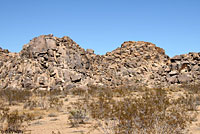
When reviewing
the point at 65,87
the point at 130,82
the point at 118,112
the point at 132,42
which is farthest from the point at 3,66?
the point at 118,112

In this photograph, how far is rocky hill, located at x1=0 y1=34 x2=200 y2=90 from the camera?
106ft

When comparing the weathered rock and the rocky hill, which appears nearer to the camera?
the rocky hill

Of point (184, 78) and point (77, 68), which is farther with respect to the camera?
point (77, 68)

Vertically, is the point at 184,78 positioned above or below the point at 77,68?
below

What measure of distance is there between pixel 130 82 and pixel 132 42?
54.8 ft

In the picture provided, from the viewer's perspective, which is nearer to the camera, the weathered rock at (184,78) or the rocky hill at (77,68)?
the rocky hill at (77,68)

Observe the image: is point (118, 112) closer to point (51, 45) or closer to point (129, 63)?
point (51, 45)

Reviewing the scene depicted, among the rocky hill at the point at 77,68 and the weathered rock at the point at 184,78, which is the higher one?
the rocky hill at the point at 77,68

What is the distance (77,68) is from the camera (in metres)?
35.2

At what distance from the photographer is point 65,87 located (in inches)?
1201

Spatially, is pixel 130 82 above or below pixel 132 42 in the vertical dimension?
below

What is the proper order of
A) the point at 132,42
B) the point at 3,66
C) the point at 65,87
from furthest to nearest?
the point at 132,42, the point at 3,66, the point at 65,87

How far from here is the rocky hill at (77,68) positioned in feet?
106

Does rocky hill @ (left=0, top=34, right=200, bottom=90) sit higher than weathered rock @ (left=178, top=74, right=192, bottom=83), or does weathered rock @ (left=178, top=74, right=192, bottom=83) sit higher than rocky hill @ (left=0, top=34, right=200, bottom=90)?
rocky hill @ (left=0, top=34, right=200, bottom=90)
